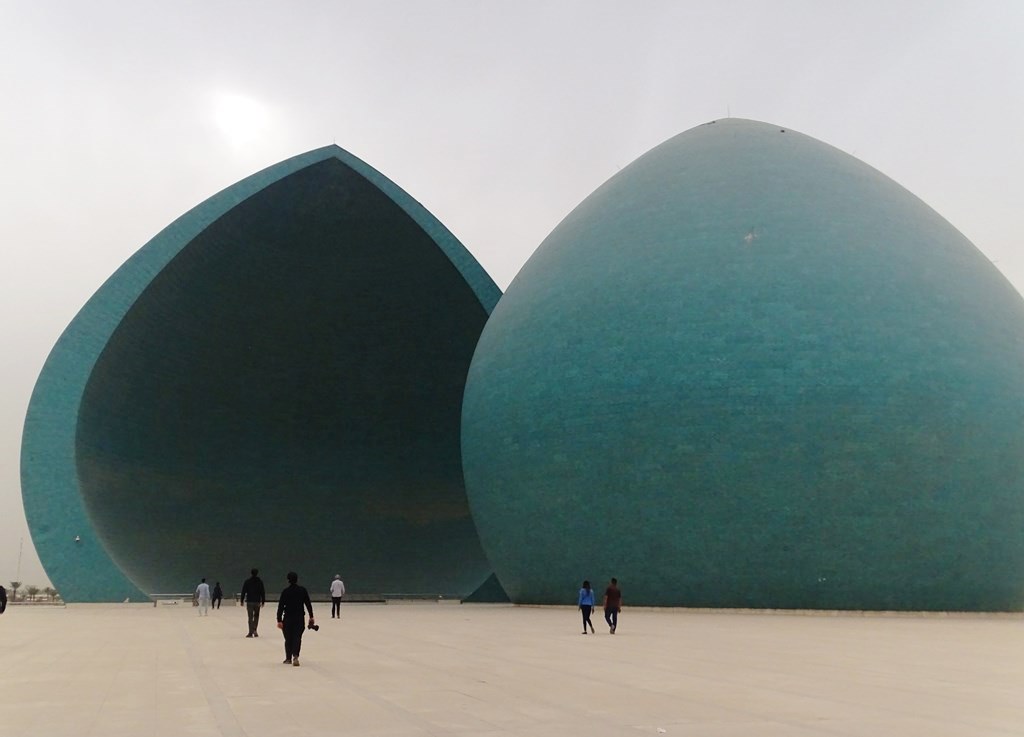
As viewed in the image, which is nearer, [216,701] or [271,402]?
[216,701]

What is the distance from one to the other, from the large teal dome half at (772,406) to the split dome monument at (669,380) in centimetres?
5

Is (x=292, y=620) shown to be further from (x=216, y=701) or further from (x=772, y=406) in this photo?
(x=772, y=406)

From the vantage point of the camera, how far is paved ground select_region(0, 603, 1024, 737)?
6.23m

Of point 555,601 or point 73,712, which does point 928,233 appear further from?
point 73,712

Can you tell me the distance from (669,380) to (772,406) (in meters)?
2.10

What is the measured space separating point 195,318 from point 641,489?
16566 millimetres

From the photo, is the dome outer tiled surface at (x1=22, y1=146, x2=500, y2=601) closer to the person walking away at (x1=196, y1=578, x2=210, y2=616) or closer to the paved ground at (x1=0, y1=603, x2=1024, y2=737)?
the person walking away at (x1=196, y1=578, x2=210, y2=616)

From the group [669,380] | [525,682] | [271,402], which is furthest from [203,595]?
[525,682]

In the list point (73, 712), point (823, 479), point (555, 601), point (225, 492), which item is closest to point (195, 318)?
point (225, 492)

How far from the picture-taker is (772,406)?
61.6 ft

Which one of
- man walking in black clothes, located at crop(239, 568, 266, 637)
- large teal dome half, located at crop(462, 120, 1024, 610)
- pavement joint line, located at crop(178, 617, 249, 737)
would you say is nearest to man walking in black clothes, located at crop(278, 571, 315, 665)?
pavement joint line, located at crop(178, 617, 249, 737)

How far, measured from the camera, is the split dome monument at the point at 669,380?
728 inches

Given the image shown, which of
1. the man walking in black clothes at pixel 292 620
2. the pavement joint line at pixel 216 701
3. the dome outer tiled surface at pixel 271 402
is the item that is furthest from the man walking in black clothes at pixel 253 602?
the dome outer tiled surface at pixel 271 402

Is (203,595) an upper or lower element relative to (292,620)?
upper
